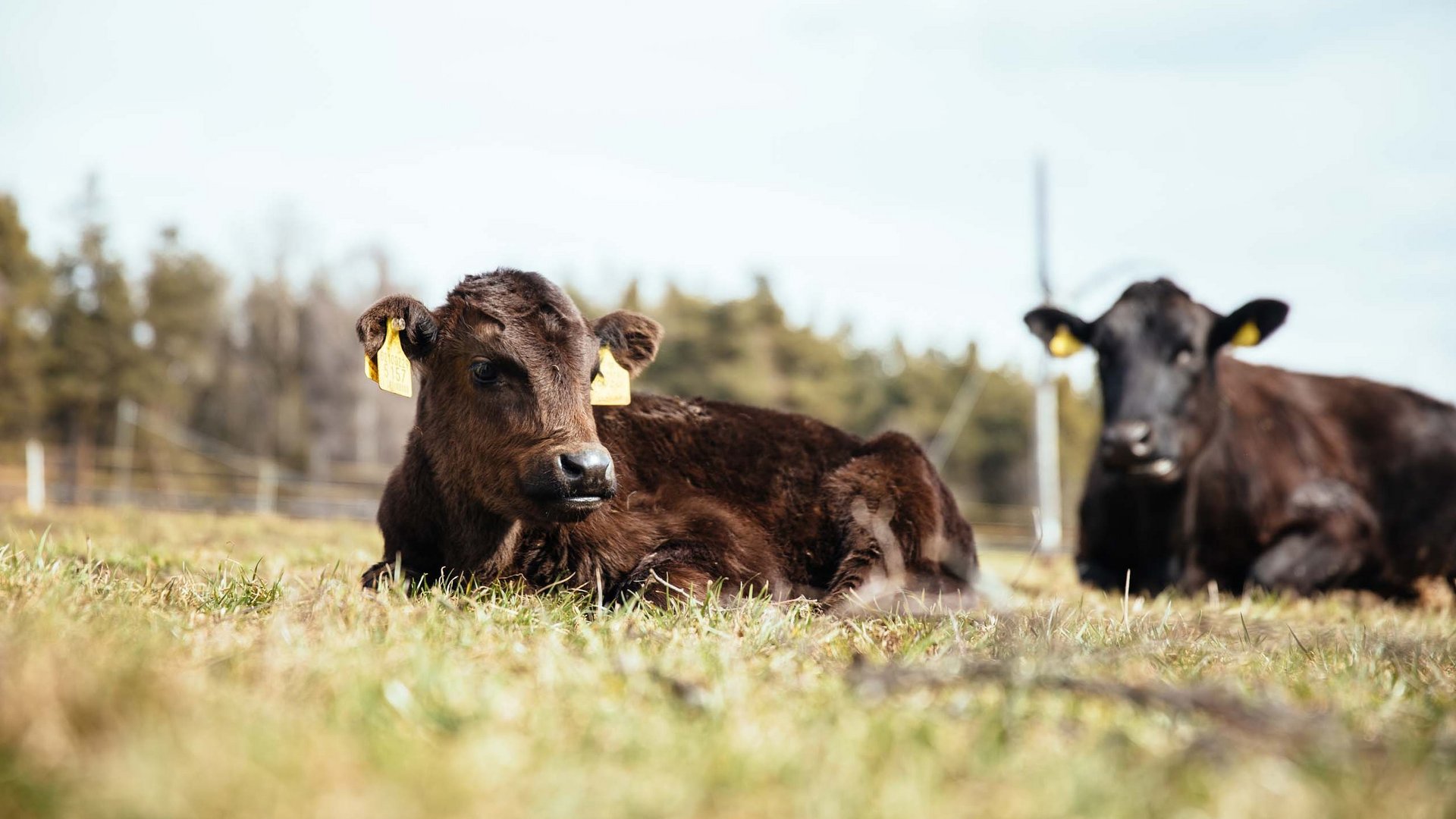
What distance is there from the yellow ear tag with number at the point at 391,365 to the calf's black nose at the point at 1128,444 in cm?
488

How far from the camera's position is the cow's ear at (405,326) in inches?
189

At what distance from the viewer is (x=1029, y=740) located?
7.06ft

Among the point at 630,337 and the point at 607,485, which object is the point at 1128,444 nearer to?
the point at 630,337

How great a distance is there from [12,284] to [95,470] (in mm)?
7701

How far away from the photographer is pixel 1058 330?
9.17 m

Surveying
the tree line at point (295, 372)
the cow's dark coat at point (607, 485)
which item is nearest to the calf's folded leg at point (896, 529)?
the cow's dark coat at point (607, 485)

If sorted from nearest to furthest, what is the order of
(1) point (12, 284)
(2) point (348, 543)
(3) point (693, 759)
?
1. (3) point (693, 759)
2. (2) point (348, 543)
3. (1) point (12, 284)

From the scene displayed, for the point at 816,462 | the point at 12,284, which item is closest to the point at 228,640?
the point at 816,462

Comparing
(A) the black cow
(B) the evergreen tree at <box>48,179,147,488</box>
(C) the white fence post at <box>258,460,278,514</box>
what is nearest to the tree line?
(B) the evergreen tree at <box>48,179,147,488</box>

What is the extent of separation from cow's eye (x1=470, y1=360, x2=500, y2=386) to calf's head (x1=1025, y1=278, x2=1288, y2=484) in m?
4.62

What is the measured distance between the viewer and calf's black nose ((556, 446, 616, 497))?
440cm

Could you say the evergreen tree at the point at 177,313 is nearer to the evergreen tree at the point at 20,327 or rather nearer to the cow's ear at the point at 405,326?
the evergreen tree at the point at 20,327

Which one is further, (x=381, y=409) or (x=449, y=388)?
(x=381, y=409)

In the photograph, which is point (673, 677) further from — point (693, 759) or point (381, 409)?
point (381, 409)
